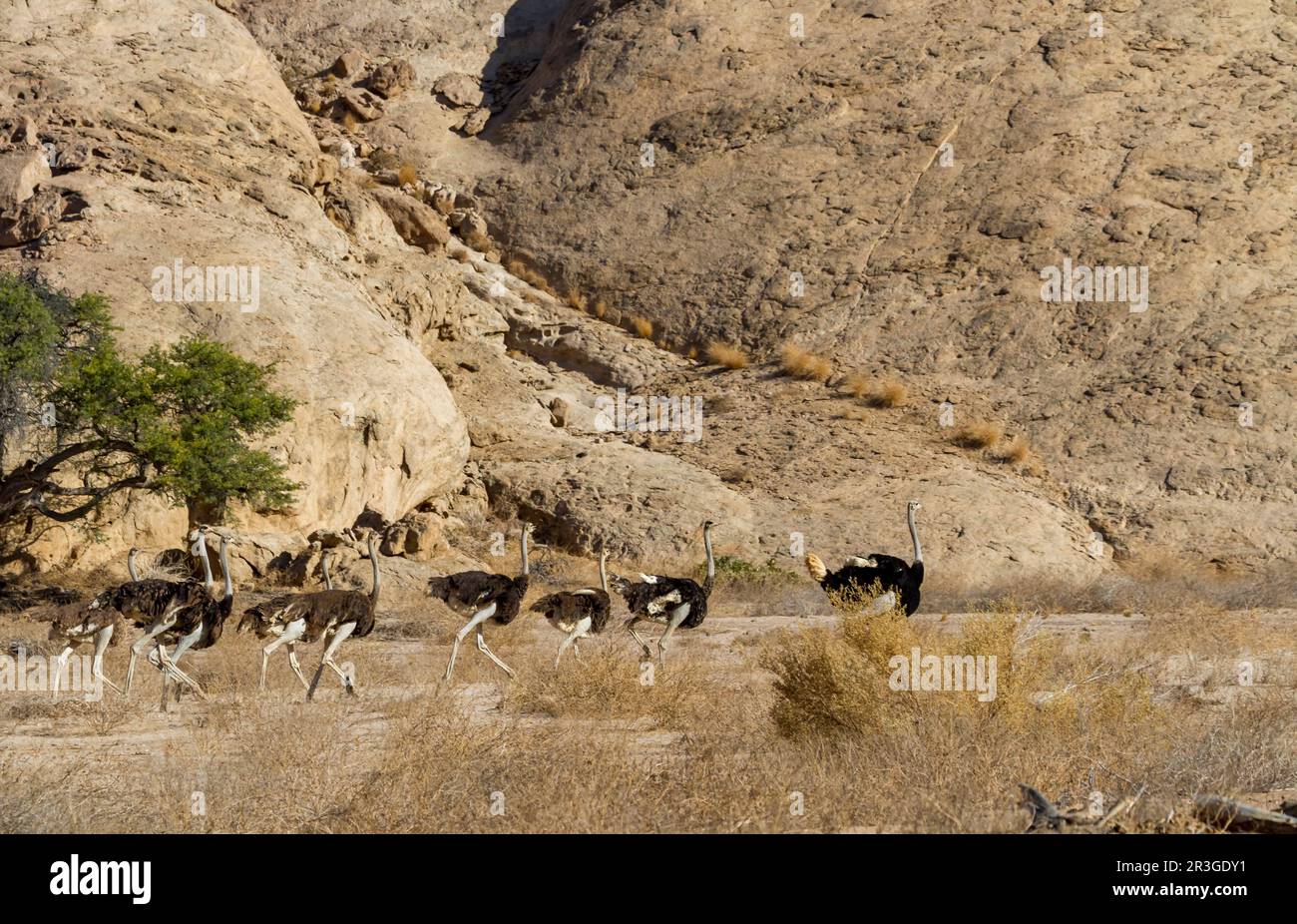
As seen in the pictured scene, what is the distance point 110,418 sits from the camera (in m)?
17.5

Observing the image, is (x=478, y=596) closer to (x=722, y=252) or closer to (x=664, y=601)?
(x=664, y=601)

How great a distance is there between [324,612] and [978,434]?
19081 millimetres

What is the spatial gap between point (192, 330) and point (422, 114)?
742 inches

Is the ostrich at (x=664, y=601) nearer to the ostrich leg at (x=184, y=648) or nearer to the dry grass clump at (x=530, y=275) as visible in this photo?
the ostrich leg at (x=184, y=648)

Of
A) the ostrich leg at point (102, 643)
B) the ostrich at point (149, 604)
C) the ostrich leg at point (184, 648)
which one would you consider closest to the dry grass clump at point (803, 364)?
the ostrich at point (149, 604)

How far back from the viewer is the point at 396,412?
23.5m

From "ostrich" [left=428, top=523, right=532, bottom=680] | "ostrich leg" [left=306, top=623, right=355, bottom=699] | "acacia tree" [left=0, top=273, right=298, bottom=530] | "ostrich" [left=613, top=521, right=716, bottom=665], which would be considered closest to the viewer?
"ostrich leg" [left=306, top=623, right=355, bottom=699]

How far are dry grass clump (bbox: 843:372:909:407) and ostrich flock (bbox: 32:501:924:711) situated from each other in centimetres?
1604

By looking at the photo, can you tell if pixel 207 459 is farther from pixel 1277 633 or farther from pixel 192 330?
pixel 1277 633

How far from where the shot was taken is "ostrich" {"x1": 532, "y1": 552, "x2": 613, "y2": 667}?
39.6ft

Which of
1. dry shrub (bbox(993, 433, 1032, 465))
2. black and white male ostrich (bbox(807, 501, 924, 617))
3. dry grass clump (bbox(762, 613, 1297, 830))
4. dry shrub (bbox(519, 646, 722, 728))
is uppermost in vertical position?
dry shrub (bbox(993, 433, 1032, 465))

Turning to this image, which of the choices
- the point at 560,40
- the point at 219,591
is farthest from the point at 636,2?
the point at 219,591

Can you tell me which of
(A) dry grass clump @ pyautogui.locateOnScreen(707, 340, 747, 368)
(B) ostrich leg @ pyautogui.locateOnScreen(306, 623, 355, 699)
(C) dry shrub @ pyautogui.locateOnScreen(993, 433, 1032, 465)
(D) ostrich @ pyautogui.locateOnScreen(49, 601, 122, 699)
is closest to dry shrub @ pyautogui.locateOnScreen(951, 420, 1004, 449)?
(C) dry shrub @ pyautogui.locateOnScreen(993, 433, 1032, 465)

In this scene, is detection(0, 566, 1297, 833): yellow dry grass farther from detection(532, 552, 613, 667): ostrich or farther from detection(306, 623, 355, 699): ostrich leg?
detection(532, 552, 613, 667): ostrich
